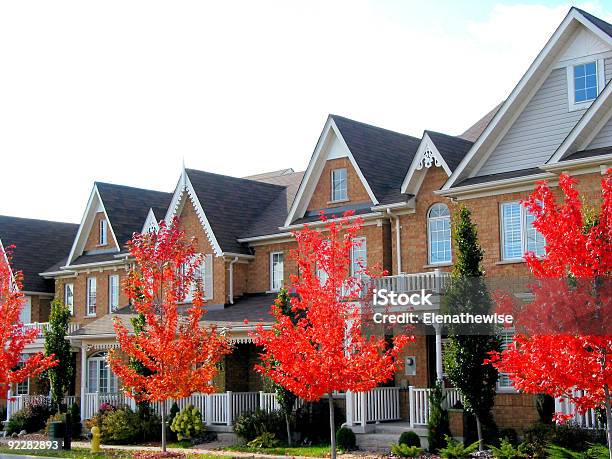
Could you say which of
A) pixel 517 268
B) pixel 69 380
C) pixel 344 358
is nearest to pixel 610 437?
pixel 344 358

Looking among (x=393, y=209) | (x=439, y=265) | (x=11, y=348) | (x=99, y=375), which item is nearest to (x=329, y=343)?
(x=439, y=265)

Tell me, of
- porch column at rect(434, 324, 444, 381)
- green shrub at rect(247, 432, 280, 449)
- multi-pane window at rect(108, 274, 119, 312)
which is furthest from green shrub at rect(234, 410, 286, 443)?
multi-pane window at rect(108, 274, 119, 312)

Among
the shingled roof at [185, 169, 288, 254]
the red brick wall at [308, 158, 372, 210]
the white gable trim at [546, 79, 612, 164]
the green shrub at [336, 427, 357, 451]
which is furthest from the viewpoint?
the shingled roof at [185, 169, 288, 254]

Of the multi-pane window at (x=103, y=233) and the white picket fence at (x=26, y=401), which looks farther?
the multi-pane window at (x=103, y=233)

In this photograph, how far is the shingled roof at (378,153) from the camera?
32031 mm

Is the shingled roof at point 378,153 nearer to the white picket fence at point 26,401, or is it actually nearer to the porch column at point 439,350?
the porch column at point 439,350

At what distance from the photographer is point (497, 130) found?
90.8 feet

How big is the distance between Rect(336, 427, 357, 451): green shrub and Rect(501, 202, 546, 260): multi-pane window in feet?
22.5

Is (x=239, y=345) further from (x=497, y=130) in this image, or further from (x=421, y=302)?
(x=497, y=130)

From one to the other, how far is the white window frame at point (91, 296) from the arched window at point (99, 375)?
103 inches

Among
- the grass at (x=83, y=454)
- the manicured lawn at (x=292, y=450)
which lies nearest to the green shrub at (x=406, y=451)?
the manicured lawn at (x=292, y=450)

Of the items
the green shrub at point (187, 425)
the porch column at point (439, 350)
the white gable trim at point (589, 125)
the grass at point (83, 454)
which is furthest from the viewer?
the green shrub at point (187, 425)

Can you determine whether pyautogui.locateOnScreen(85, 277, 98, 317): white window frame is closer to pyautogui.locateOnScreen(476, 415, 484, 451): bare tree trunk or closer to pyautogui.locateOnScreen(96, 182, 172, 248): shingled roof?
pyautogui.locateOnScreen(96, 182, 172, 248): shingled roof

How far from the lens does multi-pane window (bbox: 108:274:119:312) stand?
1641 inches
